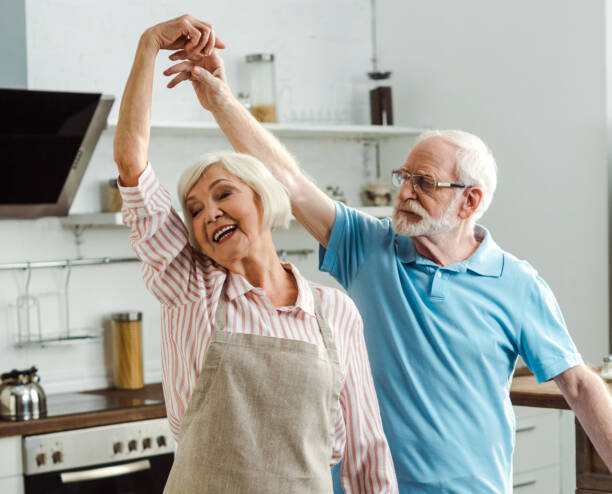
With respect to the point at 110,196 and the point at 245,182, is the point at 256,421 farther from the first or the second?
the point at 110,196

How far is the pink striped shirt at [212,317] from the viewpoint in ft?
4.44

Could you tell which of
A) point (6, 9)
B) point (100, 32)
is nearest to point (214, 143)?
point (100, 32)

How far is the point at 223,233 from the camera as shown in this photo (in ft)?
4.54

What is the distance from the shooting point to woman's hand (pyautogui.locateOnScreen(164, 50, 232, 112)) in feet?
5.31

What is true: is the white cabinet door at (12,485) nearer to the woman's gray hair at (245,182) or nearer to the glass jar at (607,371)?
the woman's gray hair at (245,182)

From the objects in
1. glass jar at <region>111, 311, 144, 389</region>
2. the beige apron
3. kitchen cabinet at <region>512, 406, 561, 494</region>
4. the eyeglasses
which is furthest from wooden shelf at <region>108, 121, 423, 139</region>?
the beige apron

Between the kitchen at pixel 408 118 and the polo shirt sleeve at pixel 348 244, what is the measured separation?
58.4 inches

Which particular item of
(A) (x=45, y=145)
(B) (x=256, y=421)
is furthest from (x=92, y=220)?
(B) (x=256, y=421)

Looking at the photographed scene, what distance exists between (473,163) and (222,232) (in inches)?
28.7

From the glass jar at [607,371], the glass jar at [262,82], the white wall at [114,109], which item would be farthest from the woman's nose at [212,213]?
the glass jar at [262,82]

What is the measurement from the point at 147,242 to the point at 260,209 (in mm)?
196

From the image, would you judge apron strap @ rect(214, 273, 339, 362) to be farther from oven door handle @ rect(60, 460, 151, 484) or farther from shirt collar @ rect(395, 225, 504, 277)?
oven door handle @ rect(60, 460, 151, 484)

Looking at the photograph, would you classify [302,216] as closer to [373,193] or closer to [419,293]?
[419,293]

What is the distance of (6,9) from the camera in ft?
9.32
